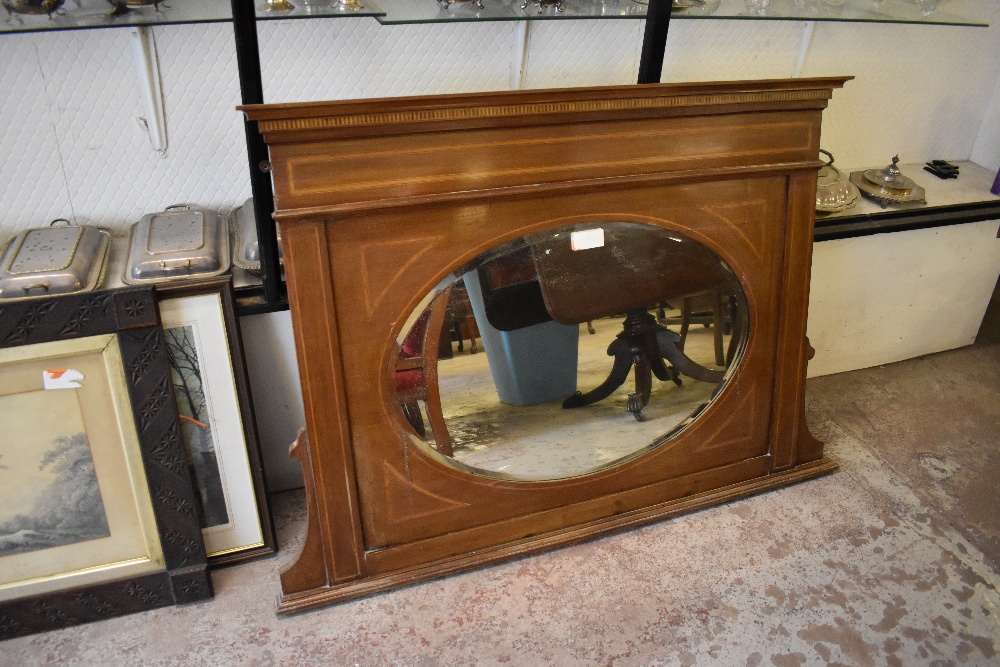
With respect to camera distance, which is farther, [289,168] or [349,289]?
[349,289]

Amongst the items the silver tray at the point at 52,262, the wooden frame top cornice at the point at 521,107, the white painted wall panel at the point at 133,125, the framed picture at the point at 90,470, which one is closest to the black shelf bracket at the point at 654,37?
the wooden frame top cornice at the point at 521,107

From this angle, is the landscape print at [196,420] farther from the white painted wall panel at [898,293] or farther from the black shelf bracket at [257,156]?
the white painted wall panel at [898,293]

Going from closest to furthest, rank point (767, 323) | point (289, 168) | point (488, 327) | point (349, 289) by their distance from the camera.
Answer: point (289, 168)
point (349, 289)
point (488, 327)
point (767, 323)

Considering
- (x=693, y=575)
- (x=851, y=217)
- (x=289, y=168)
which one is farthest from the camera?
(x=851, y=217)

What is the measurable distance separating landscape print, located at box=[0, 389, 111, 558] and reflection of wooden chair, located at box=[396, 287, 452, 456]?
0.81 metres

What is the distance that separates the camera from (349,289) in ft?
6.22

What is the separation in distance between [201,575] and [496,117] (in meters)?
1.42

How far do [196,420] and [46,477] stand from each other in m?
0.37

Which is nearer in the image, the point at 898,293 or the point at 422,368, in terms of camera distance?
the point at 422,368

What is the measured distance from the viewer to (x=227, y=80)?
89.6 inches

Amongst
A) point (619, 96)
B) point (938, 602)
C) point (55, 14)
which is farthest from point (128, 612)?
point (938, 602)

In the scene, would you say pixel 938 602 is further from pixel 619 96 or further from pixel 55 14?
pixel 55 14

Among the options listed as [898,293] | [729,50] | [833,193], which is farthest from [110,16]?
[898,293]

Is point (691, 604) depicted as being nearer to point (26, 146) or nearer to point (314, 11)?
point (314, 11)
